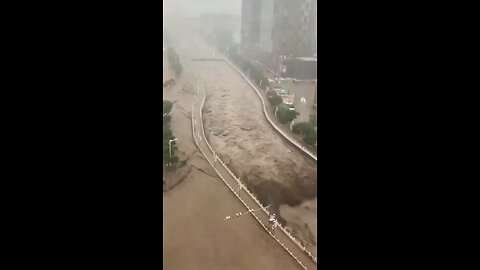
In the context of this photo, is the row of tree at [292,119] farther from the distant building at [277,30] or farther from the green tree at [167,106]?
the green tree at [167,106]

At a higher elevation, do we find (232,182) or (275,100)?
(275,100)

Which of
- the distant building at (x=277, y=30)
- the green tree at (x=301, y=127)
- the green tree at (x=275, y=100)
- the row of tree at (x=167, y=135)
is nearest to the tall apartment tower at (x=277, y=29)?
the distant building at (x=277, y=30)

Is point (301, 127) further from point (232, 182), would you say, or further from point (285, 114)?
point (232, 182)

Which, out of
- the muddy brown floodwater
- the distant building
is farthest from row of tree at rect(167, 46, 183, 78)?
the distant building

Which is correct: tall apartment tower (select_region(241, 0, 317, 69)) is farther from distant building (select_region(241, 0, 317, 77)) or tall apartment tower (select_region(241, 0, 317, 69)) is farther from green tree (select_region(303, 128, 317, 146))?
green tree (select_region(303, 128, 317, 146))

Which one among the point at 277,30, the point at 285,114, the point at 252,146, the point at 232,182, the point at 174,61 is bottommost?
the point at 232,182

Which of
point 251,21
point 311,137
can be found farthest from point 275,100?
point 251,21
